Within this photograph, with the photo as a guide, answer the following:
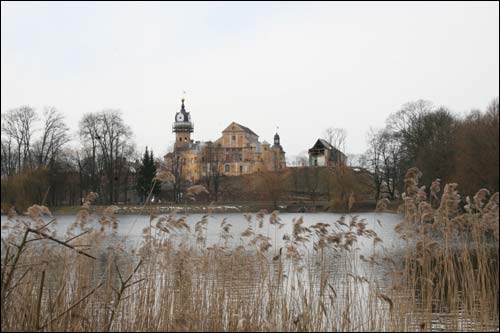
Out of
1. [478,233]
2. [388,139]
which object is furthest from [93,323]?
[388,139]

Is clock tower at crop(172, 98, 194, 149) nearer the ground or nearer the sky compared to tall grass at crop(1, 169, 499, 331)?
nearer the sky

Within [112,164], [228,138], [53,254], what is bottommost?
[53,254]

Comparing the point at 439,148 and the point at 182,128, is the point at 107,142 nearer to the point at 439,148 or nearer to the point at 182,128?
the point at 439,148

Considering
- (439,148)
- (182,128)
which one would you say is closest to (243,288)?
(439,148)

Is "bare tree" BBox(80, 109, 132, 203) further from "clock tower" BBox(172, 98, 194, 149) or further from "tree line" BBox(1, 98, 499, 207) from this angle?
"clock tower" BBox(172, 98, 194, 149)

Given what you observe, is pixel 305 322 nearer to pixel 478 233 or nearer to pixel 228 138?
pixel 478 233

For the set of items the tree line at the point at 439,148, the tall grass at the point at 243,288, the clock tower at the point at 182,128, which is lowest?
the tall grass at the point at 243,288

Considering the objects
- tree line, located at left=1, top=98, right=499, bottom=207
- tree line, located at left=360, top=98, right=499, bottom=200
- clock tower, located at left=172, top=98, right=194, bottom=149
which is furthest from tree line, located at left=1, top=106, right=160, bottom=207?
clock tower, located at left=172, top=98, right=194, bottom=149

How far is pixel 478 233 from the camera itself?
702 cm

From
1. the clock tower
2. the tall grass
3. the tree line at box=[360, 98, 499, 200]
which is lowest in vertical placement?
the tall grass

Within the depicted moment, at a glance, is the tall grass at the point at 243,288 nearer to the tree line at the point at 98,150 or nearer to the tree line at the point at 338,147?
the tree line at the point at 338,147

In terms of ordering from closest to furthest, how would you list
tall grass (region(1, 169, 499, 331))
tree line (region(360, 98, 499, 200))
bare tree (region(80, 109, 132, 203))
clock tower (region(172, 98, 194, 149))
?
1. tall grass (region(1, 169, 499, 331))
2. tree line (region(360, 98, 499, 200))
3. bare tree (region(80, 109, 132, 203))
4. clock tower (region(172, 98, 194, 149))

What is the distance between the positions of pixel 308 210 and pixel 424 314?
4313 cm

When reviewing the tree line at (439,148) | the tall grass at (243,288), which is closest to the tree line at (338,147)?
the tree line at (439,148)
